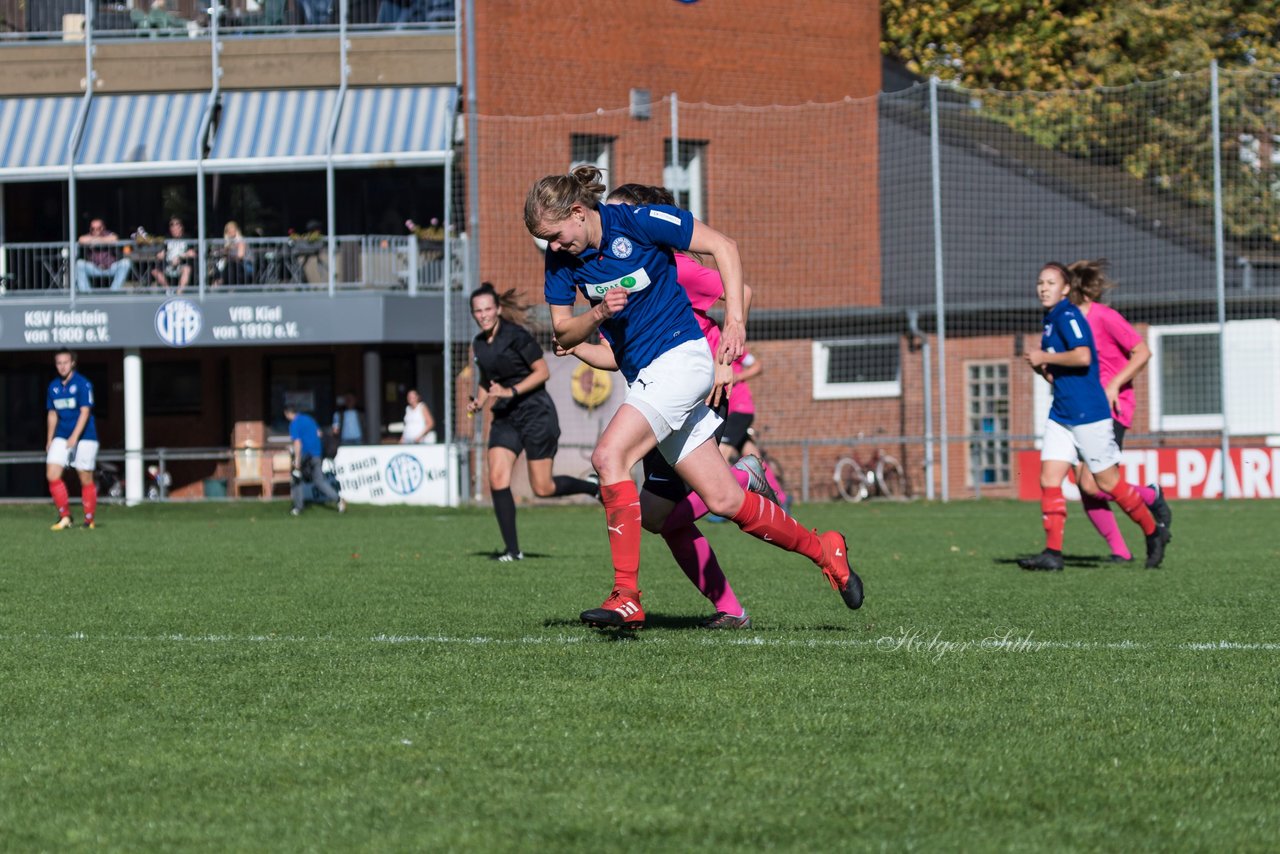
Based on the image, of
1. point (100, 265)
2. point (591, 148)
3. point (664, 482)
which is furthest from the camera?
point (100, 265)

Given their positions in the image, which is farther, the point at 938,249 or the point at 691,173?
the point at 691,173

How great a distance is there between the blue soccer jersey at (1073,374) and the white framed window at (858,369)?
1670cm

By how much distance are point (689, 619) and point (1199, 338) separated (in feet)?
68.7

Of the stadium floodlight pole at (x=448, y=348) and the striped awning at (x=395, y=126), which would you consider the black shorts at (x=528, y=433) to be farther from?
the striped awning at (x=395, y=126)

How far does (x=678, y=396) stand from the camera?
266 inches

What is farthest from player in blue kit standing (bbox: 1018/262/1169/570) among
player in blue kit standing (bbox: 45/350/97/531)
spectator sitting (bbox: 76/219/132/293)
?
spectator sitting (bbox: 76/219/132/293)

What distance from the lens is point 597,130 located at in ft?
93.8

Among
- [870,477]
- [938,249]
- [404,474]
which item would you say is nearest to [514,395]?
[404,474]

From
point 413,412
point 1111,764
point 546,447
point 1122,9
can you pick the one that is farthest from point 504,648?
point 1122,9

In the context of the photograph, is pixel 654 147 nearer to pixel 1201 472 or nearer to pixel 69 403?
pixel 1201 472

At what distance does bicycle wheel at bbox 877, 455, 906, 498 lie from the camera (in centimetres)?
2678

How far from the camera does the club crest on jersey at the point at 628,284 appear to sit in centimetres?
680

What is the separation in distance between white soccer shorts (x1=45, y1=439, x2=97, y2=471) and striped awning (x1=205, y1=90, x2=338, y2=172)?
12069mm

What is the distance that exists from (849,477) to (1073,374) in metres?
16.3
